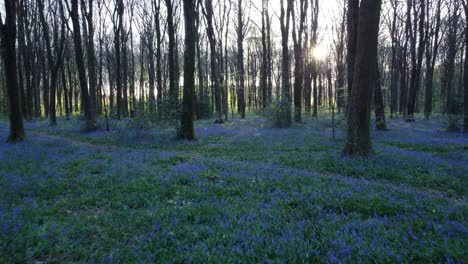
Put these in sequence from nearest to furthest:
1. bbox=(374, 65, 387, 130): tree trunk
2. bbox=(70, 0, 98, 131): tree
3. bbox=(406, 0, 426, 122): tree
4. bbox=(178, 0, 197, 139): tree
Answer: bbox=(178, 0, 197, 139): tree, bbox=(374, 65, 387, 130): tree trunk, bbox=(70, 0, 98, 131): tree, bbox=(406, 0, 426, 122): tree

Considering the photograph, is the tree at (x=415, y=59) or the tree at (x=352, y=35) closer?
the tree at (x=352, y=35)

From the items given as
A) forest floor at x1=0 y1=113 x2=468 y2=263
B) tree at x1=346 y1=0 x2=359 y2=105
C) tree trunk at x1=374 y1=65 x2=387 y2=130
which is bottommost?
forest floor at x1=0 y1=113 x2=468 y2=263

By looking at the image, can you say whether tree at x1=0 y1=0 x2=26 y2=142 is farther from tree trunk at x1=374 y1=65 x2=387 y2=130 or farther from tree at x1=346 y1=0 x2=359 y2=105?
tree trunk at x1=374 y1=65 x2=387 y2=130

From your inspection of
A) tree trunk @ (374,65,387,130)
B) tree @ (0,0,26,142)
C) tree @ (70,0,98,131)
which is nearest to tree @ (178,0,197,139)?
tree @ (0,0,26,142)

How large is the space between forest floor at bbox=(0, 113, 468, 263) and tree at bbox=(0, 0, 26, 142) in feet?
23.7

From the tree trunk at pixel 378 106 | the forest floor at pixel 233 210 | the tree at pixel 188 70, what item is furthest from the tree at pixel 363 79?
the tree trunk at pixel 378 106

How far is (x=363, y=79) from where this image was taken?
30.9 feet

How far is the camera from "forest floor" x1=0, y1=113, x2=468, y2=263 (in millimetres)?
3508

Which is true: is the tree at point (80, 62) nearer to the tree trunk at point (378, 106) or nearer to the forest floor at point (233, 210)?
the forest floor at point (233, 210)

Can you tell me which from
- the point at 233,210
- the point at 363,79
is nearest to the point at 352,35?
the point at 363,79

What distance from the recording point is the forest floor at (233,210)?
351cm

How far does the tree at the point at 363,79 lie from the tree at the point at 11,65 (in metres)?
18.1

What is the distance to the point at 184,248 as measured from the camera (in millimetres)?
3682

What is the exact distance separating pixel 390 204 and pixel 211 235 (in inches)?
144
